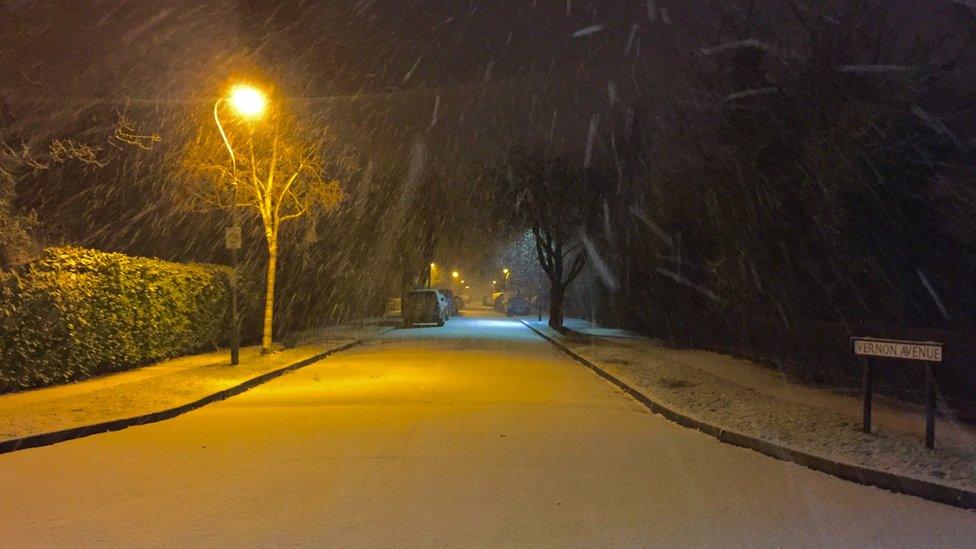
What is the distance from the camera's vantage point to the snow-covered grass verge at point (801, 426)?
25.3 ft

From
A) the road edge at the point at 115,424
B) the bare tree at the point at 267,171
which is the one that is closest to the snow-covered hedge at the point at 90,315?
the bare tree at the point at 267,171

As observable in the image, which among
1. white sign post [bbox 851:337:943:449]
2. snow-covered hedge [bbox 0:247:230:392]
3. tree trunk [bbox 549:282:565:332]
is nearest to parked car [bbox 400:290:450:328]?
tree trunk [bbox 549:282:565:332]

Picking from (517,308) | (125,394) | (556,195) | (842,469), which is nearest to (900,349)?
(842,469)

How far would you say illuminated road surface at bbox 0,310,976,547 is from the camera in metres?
5.82

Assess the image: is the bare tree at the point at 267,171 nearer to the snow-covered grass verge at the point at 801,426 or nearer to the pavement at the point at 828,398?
the snow-covered grass verge at the point at 801,426

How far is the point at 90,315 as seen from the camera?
1488 cm

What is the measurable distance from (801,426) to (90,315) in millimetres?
12602

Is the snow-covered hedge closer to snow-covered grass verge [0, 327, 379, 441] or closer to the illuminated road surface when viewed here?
snow-covered grass verge [0, 327, 379, 441]

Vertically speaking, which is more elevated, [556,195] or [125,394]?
[556,195]

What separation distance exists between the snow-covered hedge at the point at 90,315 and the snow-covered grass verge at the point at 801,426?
34.2 ft

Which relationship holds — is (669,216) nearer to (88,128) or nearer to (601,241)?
(601,241)

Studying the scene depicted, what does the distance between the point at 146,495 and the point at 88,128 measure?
61.1 ft

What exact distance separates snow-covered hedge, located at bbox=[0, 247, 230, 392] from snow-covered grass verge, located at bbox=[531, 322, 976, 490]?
10.4 meters

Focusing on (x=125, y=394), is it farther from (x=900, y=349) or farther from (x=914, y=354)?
(x=914, y=354)
